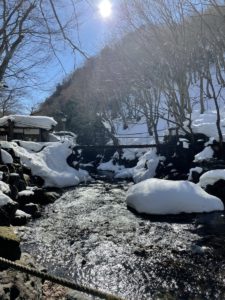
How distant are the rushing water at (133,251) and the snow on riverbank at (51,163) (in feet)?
23.7

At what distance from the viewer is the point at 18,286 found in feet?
16.6

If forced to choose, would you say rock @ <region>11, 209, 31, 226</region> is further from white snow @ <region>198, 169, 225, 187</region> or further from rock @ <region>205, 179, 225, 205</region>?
white snow @ <region>198, 169, 225, 187</region>

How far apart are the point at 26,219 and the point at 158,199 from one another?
4.37m

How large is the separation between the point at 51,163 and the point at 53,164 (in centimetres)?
14

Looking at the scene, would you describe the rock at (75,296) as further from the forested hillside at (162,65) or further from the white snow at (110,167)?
the white snow at (110,167)

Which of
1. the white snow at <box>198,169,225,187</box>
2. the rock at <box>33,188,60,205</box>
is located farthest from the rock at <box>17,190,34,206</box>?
the white snow at <box>198,169,225,187</box>

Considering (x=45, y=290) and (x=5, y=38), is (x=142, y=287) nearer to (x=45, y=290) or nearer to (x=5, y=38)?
(x=45, y=290)

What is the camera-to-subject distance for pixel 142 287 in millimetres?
6105

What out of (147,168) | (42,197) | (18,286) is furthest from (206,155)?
(18,286)

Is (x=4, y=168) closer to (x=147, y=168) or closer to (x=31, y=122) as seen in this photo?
(x=147, y=168)

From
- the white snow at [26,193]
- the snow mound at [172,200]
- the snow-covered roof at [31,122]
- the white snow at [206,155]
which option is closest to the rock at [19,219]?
the white snow at [26,193]

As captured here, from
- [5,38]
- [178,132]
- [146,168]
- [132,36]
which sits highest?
[132,36]

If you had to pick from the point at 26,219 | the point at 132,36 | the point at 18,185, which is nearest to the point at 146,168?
the point at 132,36

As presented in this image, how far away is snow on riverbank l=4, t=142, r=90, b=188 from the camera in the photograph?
19.7 metres
